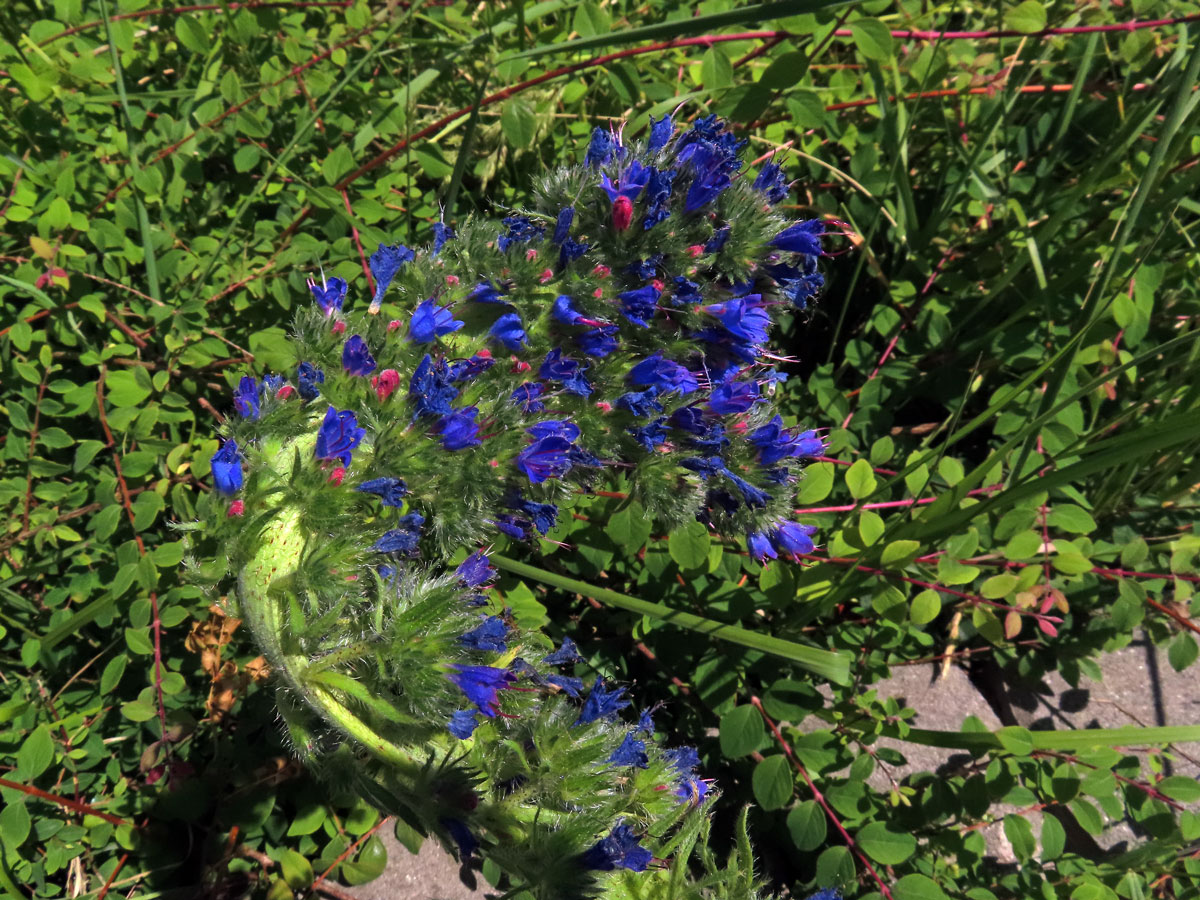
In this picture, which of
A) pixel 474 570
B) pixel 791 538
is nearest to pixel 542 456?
pixel 474 570

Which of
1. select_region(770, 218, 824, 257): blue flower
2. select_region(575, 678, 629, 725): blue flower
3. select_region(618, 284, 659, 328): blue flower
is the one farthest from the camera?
select_region(770, 218, 824, 257): blue flower

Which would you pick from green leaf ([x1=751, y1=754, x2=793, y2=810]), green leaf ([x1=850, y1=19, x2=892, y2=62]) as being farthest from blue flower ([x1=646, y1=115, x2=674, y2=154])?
green leaf ([x1=751, y1=754, x2=793, y2=810])

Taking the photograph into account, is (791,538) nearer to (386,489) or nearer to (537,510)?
(537,510)

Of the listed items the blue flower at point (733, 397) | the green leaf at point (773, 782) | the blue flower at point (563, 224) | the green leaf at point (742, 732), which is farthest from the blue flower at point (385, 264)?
the green leaf at point (773, 782)

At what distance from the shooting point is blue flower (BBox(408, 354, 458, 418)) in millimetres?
1820

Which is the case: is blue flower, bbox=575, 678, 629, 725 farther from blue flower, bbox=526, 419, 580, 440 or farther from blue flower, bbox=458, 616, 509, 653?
blue flower, bbox=526, 419, 580, 440

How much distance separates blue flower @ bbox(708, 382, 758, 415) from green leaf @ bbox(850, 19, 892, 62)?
A: 1152mm

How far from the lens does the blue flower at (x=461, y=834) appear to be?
1.72 m

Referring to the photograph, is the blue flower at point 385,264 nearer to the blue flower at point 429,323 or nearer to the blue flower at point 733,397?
the blue flower at point 429,323

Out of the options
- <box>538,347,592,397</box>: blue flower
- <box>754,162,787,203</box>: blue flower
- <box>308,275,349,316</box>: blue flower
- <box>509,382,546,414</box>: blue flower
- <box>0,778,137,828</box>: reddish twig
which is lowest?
<box>0,778,137,828</box>: reddish twig

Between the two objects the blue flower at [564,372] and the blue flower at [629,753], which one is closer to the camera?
the blue flower at [629,753]

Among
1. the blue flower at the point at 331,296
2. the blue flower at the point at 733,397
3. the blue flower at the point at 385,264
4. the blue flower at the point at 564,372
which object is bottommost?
the blue flower at the point at 733,397

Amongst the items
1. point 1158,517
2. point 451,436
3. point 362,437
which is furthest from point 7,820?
point 1158,517

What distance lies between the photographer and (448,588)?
5.61 ft
